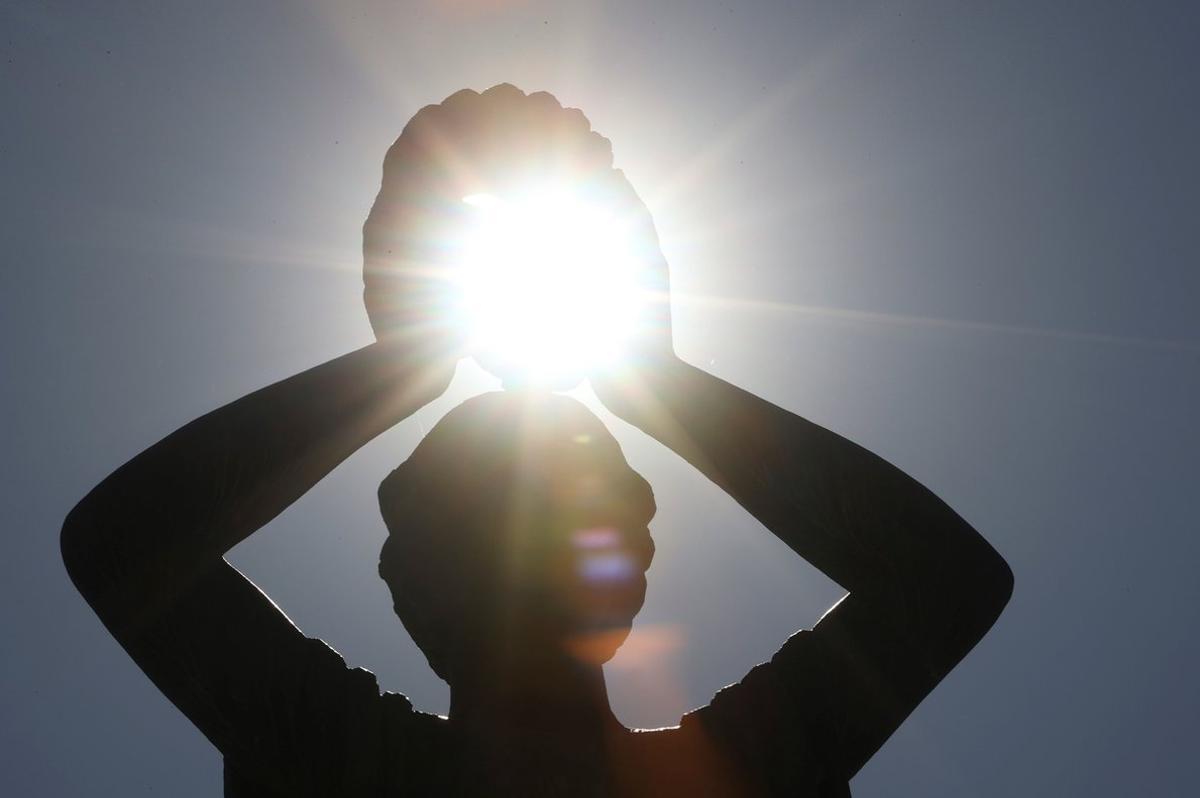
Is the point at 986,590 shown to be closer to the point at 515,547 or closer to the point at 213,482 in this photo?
the point at 515,547

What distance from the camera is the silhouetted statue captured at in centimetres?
337

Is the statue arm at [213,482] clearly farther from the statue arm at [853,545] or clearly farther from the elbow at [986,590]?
the elbow at [986,590]

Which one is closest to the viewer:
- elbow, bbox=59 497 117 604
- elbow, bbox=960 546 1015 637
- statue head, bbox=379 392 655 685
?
elbow, bbox=59 497 117 604

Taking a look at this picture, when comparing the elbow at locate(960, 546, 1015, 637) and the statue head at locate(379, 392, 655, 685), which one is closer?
the elbow at locate(960, 546, 1015, 637)

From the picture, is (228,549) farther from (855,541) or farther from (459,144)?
(855,541)

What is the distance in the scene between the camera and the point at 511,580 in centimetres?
398

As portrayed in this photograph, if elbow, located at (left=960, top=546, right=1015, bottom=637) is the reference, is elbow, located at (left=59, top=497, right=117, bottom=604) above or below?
above

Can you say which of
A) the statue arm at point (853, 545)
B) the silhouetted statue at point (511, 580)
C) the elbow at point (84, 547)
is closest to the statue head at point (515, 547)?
the silhouetted statue at point (511, 580)

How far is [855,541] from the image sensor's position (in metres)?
3.48

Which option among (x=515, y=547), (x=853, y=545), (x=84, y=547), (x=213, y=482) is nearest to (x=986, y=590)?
(x=853, y=545)

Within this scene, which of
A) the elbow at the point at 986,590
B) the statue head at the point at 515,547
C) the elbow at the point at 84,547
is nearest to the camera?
the elbow at the point at 84,547

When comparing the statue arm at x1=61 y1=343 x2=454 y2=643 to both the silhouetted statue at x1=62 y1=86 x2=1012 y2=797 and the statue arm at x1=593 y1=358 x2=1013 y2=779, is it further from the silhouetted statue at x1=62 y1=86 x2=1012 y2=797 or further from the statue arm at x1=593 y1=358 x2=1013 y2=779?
the statue arm at x1=593 y1=358 x2=1013 y2=779

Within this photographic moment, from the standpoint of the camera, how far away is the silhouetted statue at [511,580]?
133 inches

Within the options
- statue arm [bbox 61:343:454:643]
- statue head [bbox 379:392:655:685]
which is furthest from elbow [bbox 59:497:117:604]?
statue head [bbox 379:392:655:685]
